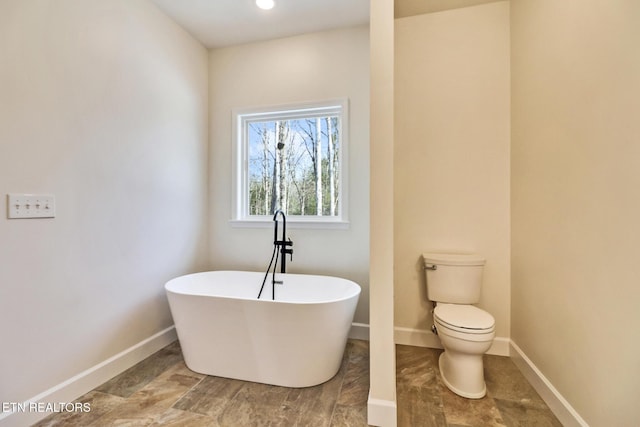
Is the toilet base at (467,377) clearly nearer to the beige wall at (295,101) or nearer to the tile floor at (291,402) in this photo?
the tile floor at (291,402)

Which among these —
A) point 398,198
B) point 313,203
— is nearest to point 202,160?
point 313,203

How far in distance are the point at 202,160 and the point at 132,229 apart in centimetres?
102

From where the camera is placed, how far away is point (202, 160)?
2869 mm

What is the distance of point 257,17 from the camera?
2.43 metres

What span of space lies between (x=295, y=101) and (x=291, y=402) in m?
2.41

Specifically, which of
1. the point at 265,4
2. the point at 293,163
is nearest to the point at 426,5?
the point at 265,4

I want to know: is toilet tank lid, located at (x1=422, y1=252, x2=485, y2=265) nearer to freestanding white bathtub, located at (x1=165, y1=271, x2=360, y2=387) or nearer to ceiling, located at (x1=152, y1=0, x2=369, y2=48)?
freestanding white bathtub, located at (x1=165, y1=271, x2=360, y2=387)

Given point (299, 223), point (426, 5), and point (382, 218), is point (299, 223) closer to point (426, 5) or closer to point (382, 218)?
point (382, 218)

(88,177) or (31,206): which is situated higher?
(88,177)

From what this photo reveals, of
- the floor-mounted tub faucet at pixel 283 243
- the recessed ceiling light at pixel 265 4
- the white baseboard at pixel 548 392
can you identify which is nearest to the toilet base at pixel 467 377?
the white baseboard at pixel 548 392

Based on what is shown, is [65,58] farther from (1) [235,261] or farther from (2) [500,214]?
(2) [500,214]

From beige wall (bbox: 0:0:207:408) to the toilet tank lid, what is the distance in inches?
85.0

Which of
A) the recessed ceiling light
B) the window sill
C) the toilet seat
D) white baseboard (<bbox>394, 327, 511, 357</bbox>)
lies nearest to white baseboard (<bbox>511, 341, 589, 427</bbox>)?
the toilet seat

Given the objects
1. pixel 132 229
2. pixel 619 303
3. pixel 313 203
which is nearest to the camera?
pixel 619 303
